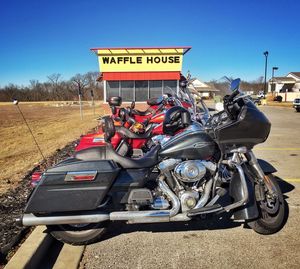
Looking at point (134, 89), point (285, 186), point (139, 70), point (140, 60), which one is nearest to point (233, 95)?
point (285, 186)

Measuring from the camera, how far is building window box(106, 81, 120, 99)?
69.7 feet

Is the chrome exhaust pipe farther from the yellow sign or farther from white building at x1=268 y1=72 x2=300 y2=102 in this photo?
white building at x1=268 y1=72 x2=300 y2=102

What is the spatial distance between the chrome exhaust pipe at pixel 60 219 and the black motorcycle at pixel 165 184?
0.01 meters

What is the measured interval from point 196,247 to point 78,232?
4.53ft

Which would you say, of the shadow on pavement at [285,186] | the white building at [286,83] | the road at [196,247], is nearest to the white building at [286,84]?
the white building at [286,83]

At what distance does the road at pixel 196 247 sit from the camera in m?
3.34

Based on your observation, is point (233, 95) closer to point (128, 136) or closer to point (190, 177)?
point (190, 177)

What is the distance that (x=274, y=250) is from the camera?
3520 mm

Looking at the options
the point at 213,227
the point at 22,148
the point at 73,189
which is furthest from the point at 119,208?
the point at 22,148

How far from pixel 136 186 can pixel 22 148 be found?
299 inches

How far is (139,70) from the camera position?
22.0 m

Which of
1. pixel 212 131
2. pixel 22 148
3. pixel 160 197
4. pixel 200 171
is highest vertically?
pixel 212 131

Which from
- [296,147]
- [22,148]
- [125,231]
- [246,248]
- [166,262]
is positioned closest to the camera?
[166,262]

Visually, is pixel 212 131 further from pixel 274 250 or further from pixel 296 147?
pixel 296 147
